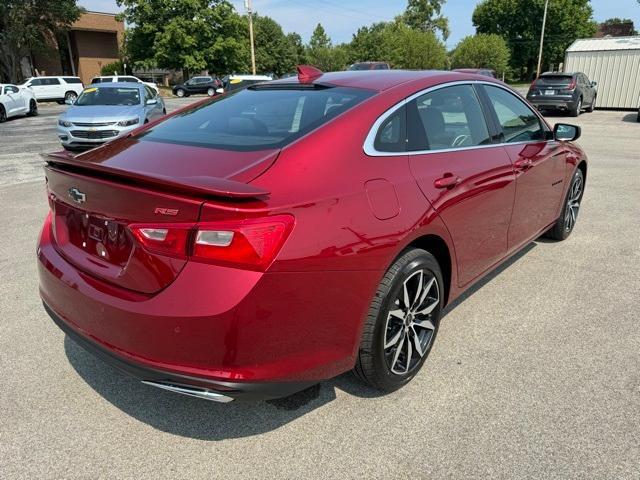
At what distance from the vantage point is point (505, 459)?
2.33 meters

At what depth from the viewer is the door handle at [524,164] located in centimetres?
367

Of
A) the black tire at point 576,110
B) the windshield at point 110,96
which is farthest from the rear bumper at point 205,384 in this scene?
the black tire at point 576,110

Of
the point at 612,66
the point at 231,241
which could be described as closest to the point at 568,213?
the point at 231,241

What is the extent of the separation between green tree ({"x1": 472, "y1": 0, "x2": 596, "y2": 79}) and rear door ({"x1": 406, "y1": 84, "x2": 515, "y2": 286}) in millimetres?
68171

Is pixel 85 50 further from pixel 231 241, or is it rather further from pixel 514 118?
pixel 231 241

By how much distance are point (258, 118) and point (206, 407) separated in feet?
5.24

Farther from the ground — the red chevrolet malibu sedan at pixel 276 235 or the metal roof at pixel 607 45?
the metal roof at pixel 607 45

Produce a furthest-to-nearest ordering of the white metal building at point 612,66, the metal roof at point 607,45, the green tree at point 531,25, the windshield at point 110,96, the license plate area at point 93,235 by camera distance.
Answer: the green tree at point 531,25, the metal roof at point 607,45, the white metal building at point 612,66, the windshield at point 110,96, the license plate area at point 93,235

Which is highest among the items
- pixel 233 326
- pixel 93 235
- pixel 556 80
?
pixel 556 80

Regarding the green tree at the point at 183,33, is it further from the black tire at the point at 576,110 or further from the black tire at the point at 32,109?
the black tire at the point at 576,110

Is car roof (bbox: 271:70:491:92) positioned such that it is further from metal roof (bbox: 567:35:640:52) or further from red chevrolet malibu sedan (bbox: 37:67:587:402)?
metal roof (bbox: 567:35:640:52)

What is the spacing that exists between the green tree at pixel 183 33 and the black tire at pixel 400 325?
48.5 metres

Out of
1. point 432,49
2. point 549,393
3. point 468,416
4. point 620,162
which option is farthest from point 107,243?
point 432,49

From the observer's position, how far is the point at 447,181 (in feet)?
9.46
